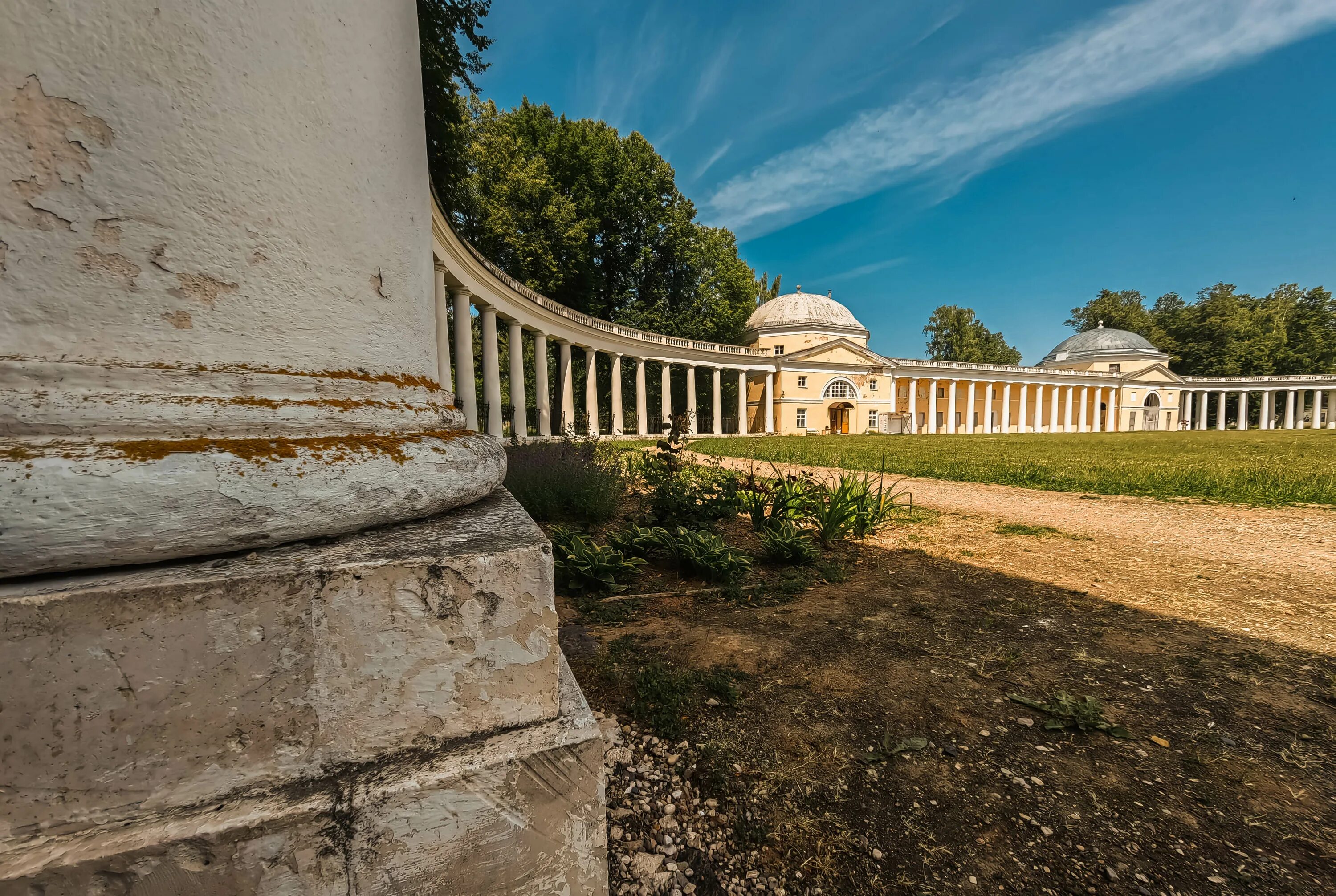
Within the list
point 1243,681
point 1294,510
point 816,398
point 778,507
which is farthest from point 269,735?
point 816,398

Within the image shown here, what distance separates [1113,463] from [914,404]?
132 ft

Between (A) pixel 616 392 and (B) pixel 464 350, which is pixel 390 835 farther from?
(A) pixel 616 392

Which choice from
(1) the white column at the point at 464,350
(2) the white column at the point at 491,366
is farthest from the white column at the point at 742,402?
(1) the white column at the point at 464,350

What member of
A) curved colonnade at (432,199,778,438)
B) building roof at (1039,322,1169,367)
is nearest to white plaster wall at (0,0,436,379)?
curved colonnade at (432,199,778,438)

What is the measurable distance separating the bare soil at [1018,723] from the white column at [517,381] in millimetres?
17235

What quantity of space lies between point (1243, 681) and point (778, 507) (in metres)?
3.14

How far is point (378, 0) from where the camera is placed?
164 centimetres

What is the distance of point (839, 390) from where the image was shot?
43344 mm

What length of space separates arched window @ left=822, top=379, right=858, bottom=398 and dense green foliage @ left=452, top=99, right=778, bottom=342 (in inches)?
366

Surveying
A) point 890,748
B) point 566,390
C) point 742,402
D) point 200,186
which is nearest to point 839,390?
point 742,402

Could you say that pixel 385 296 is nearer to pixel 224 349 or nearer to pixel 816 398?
pixel 224 349

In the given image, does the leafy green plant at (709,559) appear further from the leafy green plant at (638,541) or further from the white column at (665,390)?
the white column at (665,390)

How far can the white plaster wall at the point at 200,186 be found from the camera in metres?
1.09

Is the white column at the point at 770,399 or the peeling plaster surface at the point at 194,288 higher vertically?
the white column at the point at 770,399
